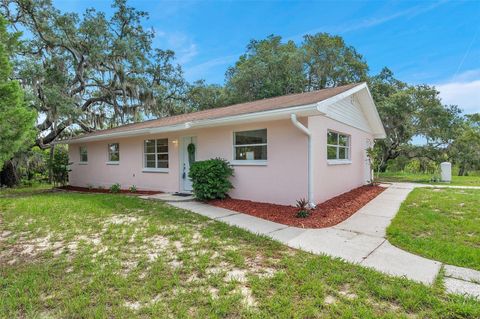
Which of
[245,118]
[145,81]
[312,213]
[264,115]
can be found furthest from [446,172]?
[145,81]

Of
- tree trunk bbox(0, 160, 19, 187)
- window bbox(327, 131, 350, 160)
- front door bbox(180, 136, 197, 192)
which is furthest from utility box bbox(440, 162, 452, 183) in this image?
tree trunk bbox(0, 160, 19, 187)

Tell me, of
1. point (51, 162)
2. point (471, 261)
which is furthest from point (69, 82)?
point (471, 261)

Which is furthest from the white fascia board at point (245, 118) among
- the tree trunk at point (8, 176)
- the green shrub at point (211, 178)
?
the tree trunk at point (8, 176)

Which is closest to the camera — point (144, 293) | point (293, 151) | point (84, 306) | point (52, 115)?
point (84, 306)

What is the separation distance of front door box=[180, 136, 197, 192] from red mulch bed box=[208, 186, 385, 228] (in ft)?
7.02

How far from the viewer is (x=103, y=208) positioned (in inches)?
287

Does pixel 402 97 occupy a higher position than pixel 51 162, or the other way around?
pixel 402 97

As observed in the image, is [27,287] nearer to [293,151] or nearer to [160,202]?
[160,202]

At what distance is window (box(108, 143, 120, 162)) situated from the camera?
40.7 ft

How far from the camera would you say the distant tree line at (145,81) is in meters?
13.6

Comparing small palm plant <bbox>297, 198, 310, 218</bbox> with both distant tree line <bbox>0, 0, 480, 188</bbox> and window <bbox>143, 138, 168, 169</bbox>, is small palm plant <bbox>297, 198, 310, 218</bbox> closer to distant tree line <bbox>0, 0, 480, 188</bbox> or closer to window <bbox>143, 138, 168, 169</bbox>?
window <bbox>143, 138, 168, 169</bbox>

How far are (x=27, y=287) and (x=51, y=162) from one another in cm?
1400

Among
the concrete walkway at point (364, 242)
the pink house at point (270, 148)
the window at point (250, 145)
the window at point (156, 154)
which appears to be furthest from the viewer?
the window at point (156, 154)

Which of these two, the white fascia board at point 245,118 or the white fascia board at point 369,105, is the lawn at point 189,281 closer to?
the white fascia board at point 245,118
